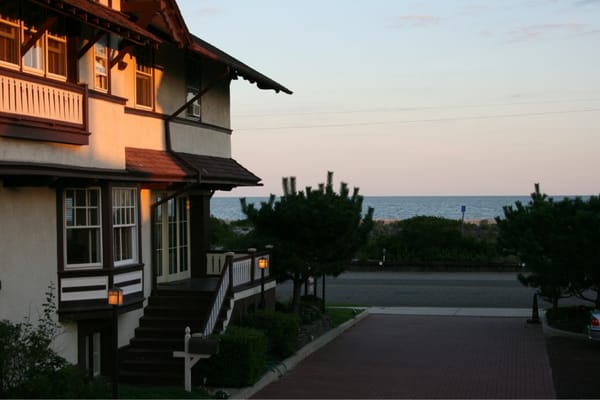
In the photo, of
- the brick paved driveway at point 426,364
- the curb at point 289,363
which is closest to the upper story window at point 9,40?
the curb at point 289,363

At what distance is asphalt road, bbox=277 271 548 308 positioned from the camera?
32469mm

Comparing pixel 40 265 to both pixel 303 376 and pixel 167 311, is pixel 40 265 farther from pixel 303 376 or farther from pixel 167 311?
pixel 303 376

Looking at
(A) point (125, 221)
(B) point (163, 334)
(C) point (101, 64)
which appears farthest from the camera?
(B) point (163, 334)

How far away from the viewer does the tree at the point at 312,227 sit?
22.5m

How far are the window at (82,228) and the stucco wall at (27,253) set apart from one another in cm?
38

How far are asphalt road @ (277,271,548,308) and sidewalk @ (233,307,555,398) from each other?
486 centimetres

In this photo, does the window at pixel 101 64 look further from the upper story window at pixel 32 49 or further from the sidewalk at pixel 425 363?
the sidewalk at pixel 425 363

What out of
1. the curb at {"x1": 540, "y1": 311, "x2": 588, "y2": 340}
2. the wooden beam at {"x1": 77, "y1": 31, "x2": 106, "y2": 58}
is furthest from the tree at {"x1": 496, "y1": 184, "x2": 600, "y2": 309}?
the wooden beam at {"x1": 77, "y1": 31, "x2": 106, "y2": 58}

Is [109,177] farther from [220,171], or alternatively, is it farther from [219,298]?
[220,171]

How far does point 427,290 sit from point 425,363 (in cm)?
1680

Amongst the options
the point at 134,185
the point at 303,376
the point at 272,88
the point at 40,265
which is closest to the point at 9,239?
the point at 40,265

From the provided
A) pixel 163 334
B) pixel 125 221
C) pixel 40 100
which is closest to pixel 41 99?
pixel 40 100

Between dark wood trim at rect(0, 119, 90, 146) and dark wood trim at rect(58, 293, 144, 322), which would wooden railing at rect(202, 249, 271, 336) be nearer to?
dark wood trim at rect(58, 293, 144, 322)

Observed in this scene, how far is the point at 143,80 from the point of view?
1895 cm
